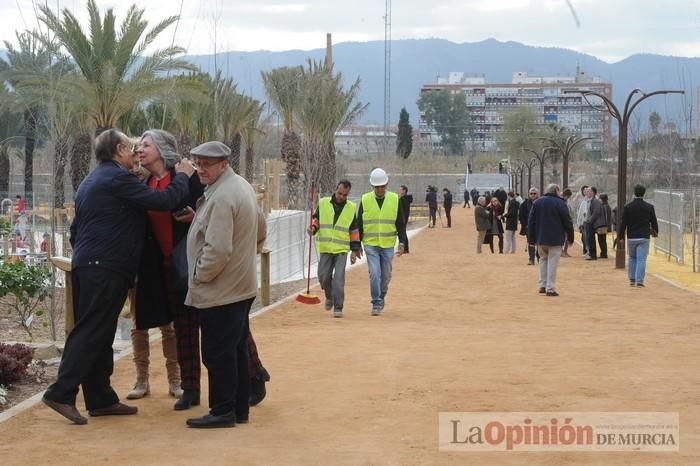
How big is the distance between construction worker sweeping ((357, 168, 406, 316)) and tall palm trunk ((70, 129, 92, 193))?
→ 12841mm

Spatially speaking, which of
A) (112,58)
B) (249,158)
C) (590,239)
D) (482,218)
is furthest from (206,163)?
(249,158)

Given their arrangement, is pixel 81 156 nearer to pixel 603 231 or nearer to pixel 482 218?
pixel 482 218

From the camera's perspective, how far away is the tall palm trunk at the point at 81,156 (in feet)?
91.5

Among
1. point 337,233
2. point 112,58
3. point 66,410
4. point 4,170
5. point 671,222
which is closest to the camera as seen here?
point 66,410

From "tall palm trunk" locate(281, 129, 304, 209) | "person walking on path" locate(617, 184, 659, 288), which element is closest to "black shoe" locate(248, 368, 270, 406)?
"person walking on path" locate(617, 184, 659, 288)

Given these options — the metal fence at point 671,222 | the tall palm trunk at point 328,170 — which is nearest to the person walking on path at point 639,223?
the metal fence at point 671,222

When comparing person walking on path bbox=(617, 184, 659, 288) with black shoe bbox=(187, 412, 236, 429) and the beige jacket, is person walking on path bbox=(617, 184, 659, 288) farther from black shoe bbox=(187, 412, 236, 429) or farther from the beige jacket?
black shoe bbox=(187, 412, 236, 429)

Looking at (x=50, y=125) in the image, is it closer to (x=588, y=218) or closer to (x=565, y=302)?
(x=565, y=302)

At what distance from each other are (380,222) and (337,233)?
0.70 m

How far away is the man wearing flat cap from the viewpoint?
25.4ft

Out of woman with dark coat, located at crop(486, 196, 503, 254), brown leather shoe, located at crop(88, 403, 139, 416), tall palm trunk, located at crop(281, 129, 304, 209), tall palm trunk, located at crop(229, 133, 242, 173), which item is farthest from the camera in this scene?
tall palm trunk, located at crop(281, 129, 304, 209)

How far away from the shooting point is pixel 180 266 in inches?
327

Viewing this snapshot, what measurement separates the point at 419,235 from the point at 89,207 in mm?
41567

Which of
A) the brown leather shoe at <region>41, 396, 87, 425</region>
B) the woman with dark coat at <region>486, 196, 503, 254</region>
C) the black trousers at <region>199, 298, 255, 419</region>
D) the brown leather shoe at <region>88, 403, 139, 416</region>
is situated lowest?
the woman with dark coat at <region>486, 196, 503, 254</region>
